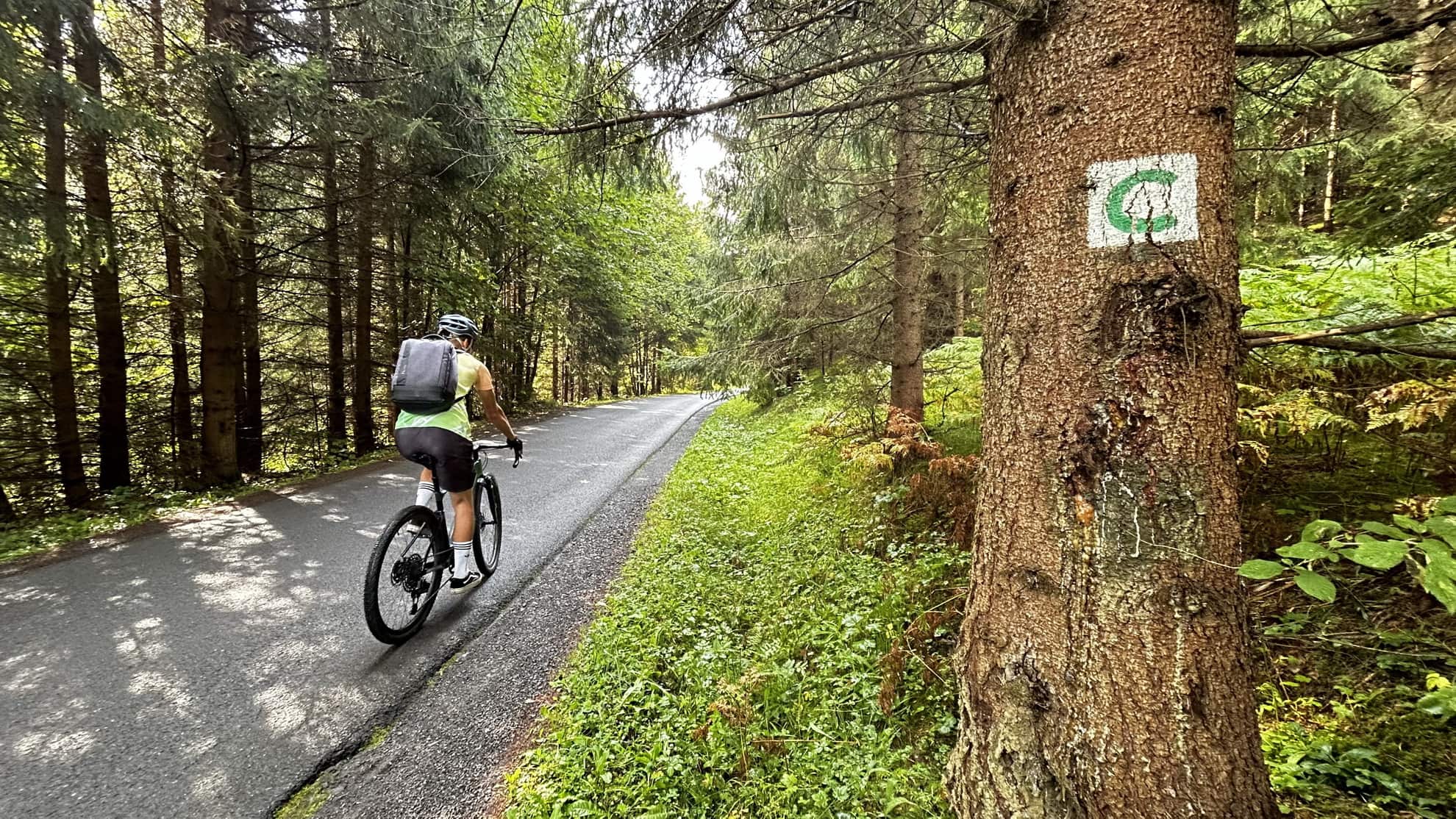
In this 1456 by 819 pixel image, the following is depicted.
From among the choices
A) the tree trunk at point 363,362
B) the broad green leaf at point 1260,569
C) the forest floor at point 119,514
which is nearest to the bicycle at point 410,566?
the broad green leaf at point 1260,569

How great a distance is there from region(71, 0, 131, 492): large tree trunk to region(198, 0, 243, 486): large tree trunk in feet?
2.79

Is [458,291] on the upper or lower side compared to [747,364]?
upper

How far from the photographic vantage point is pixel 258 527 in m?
5.22

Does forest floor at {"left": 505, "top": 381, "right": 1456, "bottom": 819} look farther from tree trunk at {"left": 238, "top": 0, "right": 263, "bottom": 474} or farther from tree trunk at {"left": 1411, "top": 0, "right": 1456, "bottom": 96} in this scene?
tree trunk at {"left": 238, "top": 0, "right": 263, "bottom": 474}

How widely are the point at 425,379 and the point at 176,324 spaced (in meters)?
7.83

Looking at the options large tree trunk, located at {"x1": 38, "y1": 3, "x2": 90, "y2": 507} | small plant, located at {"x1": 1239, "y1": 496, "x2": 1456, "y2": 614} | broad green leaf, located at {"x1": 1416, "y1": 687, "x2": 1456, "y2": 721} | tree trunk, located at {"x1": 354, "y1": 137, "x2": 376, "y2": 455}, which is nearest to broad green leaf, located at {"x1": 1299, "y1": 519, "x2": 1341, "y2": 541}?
small plant, located at {"x1": 1239, "y1": 496, "x2": 1456, "y2": 614}

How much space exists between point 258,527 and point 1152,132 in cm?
723

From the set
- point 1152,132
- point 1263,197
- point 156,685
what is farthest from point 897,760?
point 1263,197

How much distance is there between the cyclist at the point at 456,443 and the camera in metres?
3.47

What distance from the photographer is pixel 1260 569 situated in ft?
3.62

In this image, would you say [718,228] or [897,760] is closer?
[897,760]

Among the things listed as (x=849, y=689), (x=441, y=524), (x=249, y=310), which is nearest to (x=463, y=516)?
(x=441, y=524)

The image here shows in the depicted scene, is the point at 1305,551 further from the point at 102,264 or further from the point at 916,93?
the point at 102,264

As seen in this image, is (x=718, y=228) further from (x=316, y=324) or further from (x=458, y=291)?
(x=316, y=324)
